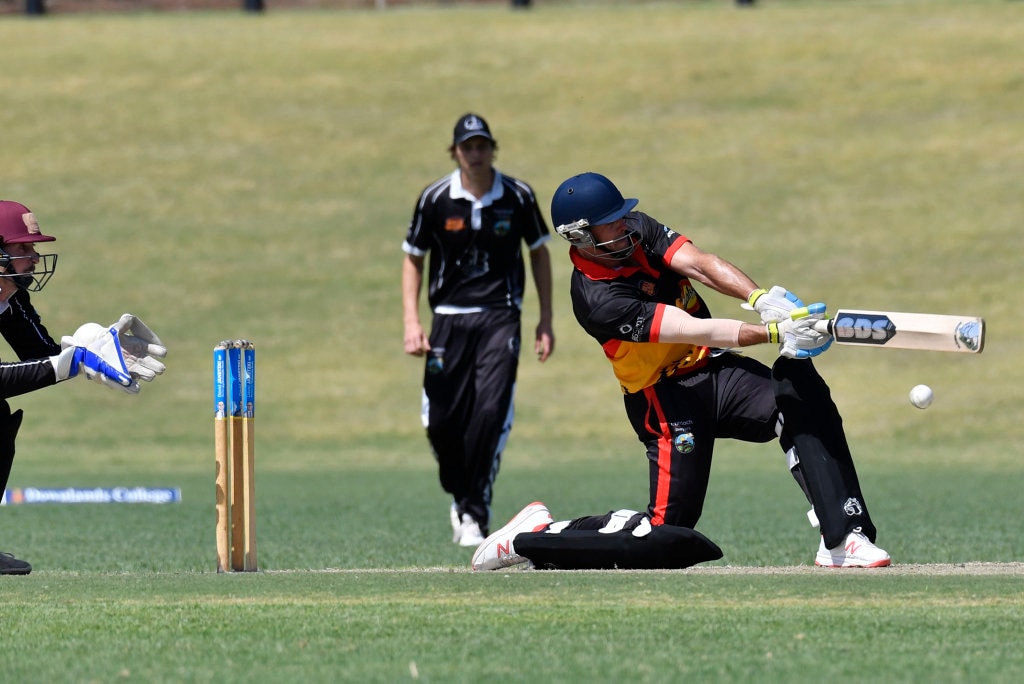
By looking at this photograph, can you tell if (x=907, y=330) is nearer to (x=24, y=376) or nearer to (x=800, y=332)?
(x=800, y=332)

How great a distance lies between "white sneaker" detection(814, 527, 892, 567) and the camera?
7.76 metres

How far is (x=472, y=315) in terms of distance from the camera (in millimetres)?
10547

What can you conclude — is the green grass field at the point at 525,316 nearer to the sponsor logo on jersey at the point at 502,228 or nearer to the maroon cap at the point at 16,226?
the maroon cap at the point at 16,226

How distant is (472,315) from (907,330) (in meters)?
3.60

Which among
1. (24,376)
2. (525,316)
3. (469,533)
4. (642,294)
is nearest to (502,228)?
(469,533)

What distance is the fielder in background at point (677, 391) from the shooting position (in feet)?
25.5

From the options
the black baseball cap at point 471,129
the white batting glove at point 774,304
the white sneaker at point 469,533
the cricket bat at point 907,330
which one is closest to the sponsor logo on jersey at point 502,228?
the black baseball cap at point 471,129

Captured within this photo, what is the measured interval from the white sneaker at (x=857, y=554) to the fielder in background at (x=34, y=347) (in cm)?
324

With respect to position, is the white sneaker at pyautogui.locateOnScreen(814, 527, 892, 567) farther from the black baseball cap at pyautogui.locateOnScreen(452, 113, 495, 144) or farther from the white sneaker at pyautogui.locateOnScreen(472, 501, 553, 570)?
the black baseball cap at pyautogui.locateOnScreen(452, 113, 495, 144)

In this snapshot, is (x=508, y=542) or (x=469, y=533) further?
(x=469, y=533)

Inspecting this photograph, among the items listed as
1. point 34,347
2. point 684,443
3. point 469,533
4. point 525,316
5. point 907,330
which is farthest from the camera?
point 525,316

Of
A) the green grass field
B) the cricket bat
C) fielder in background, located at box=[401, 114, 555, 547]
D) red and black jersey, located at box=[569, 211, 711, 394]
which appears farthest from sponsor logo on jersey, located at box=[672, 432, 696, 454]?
fielder in background, located at box=[401, 114, 555, 547]

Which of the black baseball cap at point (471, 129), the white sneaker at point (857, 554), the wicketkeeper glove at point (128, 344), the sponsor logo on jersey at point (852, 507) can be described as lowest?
the white sneaker at point (857, 554)

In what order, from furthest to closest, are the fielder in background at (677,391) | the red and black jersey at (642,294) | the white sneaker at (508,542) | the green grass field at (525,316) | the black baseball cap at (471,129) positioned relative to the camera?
the black baseball cap at (471,129)
the white sneaker at (508,542)
the red and black jersey at (642,294)
the fielder in background at (677,391)
the green grass field at (525,316)
